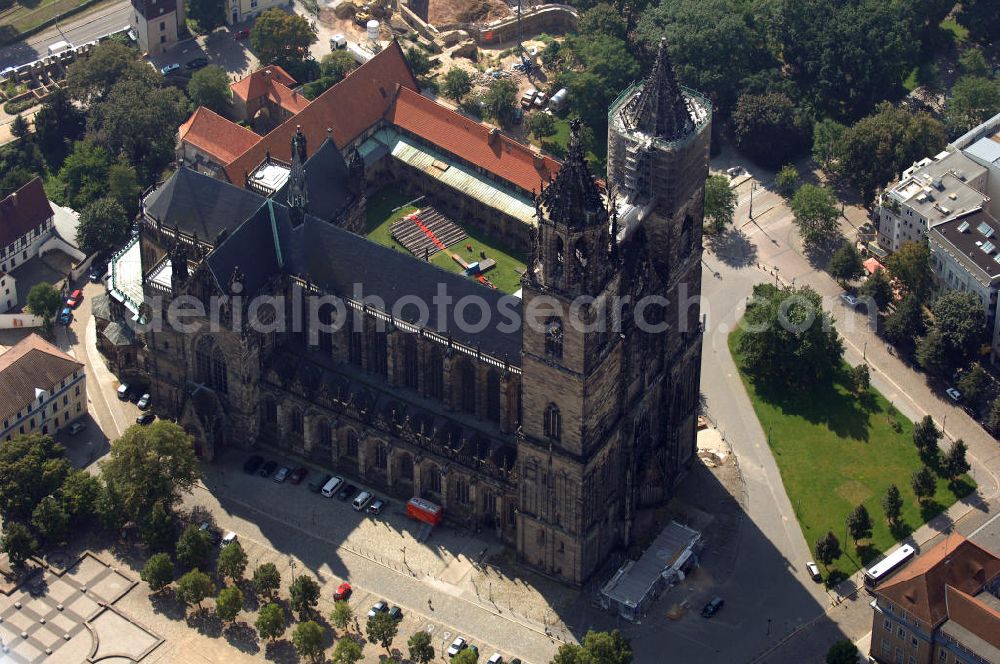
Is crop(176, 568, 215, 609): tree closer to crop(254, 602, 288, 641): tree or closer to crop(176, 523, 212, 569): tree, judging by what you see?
crop(176, 523, 212, 569): tree

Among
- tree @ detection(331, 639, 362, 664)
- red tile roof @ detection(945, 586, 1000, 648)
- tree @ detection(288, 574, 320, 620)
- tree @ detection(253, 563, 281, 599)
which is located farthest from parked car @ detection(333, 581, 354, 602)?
red tile roof @ detection(945, 586, 1000, 648)

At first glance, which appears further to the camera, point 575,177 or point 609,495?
point 609,495

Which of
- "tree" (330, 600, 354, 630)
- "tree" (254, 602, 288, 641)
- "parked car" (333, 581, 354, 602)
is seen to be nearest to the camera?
"tree" (254, 602, 288, 641)

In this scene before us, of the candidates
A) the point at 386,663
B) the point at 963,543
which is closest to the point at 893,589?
the point at 963,543

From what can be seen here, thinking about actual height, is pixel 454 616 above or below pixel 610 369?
below

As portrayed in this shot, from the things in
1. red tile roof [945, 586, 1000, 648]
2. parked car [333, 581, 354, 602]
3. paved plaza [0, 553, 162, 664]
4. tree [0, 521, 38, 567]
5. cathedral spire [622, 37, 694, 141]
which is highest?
cathedral spire [622, 37, 694, 141]

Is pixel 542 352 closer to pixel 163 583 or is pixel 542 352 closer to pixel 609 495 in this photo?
pixel 609 495

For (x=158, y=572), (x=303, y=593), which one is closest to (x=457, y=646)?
(x=303, y=593)
